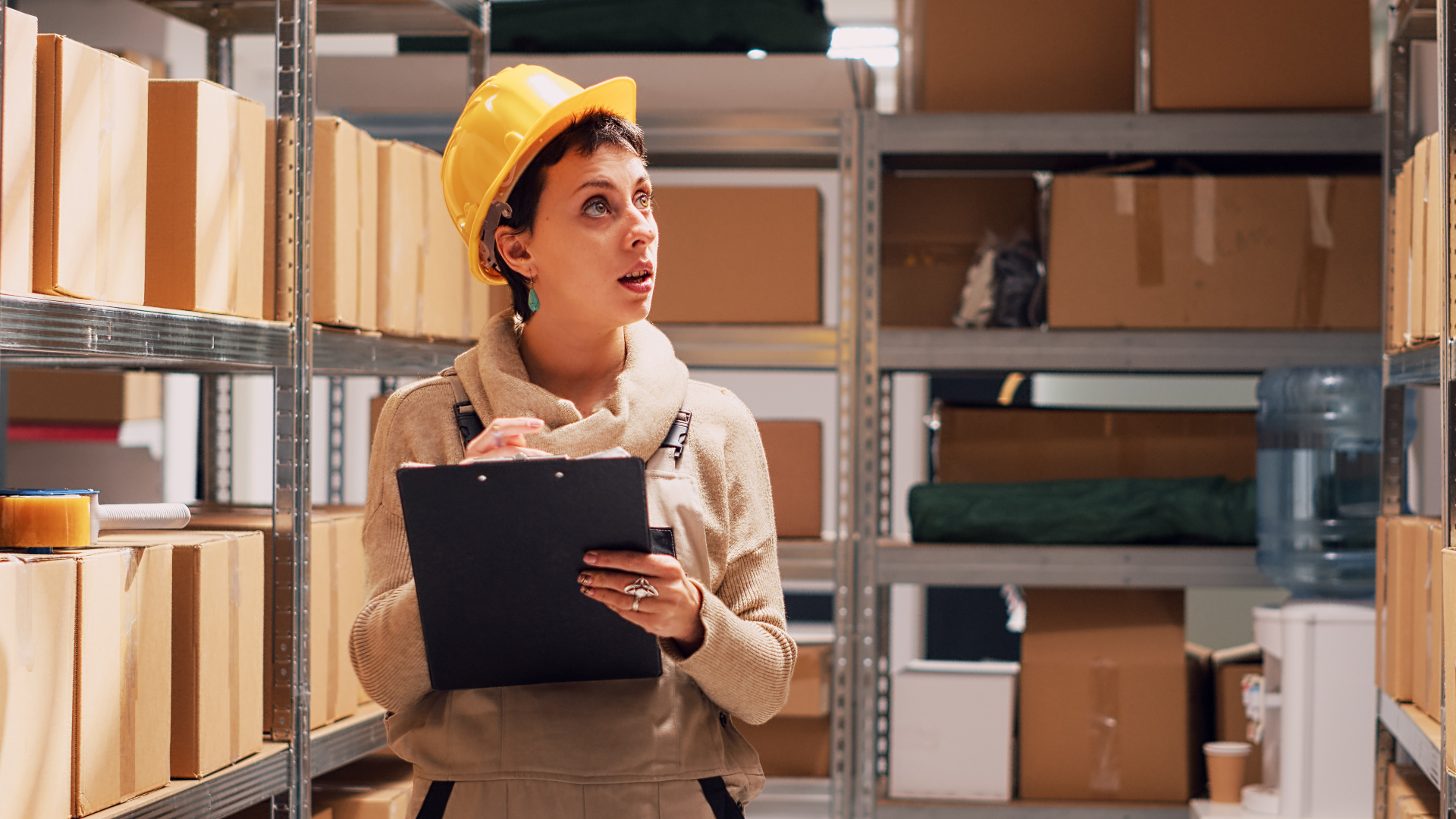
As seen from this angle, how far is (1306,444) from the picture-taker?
2955 mm

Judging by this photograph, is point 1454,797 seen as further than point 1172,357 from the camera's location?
No

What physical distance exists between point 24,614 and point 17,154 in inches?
21.4

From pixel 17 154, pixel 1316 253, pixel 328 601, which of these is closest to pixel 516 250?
pixel 17 154

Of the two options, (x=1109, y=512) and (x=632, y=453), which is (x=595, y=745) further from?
(x=1109, y=512)

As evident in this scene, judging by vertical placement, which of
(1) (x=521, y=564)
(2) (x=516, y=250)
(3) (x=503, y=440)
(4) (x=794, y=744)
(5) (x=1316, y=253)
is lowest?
(4) (x=794, y=744)

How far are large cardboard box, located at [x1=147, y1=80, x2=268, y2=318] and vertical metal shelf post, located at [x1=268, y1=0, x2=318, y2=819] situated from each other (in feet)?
0.54

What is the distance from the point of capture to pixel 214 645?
1.87 m

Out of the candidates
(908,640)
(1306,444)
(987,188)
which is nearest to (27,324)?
(987,188)

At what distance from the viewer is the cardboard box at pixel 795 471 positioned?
10.3 feet

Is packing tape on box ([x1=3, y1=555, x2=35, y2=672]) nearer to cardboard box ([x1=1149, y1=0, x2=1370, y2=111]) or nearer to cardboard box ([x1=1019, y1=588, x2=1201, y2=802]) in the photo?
cardboard box ([x1=1019, y1=588, x2=1201, y2=802])

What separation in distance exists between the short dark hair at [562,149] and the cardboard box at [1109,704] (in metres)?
2.13

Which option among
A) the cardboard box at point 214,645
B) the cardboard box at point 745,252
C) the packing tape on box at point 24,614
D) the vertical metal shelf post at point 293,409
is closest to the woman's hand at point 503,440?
the packing tape on box at point 24,614

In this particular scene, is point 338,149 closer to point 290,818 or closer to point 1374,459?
point 290,818

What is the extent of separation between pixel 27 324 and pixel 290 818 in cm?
99
